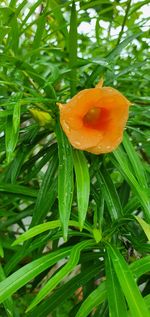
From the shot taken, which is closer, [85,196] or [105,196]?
[85,196]

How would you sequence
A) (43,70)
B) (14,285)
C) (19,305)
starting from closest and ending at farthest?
(14,285), (43,70), (19,305)

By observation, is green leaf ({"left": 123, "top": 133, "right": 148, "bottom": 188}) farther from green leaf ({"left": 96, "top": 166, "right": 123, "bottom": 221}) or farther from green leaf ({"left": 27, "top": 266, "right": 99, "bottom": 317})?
green leaf ({"left": 27, "top": 266, "right": 99, "bottom": 317})

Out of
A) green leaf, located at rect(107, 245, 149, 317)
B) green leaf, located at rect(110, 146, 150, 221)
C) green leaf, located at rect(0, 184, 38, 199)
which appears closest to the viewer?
green leaf, located at rect(107, 245, 149, 317)

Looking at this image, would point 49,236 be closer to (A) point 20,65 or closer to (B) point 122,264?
(B) point 122,264

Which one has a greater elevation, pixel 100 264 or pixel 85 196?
pixel 85 196

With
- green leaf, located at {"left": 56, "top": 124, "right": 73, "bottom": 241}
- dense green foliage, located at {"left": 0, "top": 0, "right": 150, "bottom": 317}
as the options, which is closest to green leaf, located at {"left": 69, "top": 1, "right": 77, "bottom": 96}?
dense green foliage, located at {"left": 0, "top": 0, "right": 150, "bottom": 317}

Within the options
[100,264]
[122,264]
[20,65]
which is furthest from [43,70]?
[122,264]
